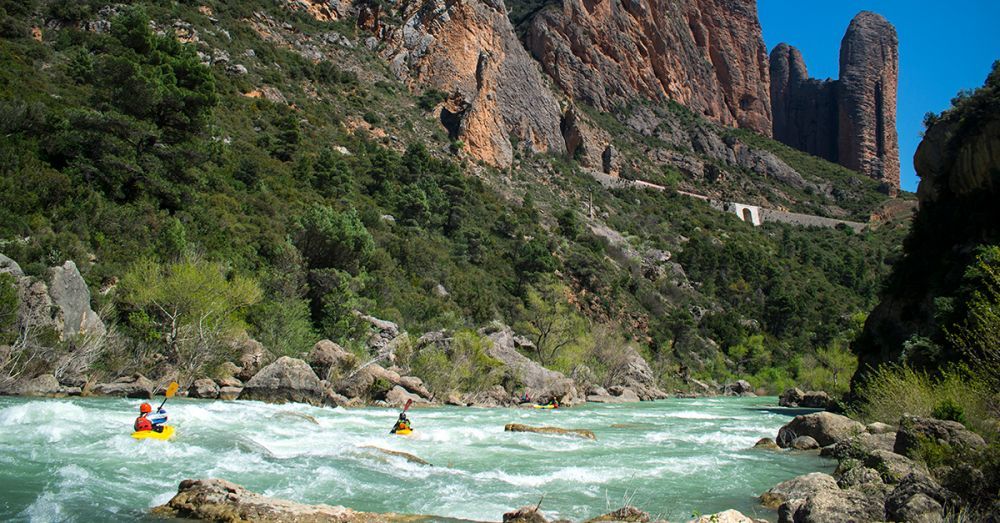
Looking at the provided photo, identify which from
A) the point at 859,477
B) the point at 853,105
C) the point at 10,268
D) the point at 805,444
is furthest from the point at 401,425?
the point at 853,105

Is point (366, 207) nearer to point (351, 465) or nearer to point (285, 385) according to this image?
point (285, 385)

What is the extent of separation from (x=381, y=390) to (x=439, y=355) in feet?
17.2

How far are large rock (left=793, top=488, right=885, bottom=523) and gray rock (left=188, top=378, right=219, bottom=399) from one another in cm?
1846

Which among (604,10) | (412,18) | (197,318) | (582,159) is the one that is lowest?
(197,318)

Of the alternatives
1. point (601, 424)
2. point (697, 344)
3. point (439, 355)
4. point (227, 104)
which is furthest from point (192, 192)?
point (697, 344)

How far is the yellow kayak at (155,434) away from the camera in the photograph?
1216 cm

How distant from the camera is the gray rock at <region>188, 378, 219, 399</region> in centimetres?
2072

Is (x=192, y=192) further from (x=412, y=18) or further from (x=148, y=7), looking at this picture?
(x=412, y=18)

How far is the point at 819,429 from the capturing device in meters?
18.1

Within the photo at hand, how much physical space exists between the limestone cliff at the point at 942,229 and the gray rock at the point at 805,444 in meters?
6.64

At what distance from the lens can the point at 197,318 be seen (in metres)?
23.4

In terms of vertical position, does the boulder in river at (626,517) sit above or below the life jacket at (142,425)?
above

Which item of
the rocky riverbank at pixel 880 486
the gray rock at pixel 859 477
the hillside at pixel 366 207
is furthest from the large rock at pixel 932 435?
the hillside at pixel 366 207

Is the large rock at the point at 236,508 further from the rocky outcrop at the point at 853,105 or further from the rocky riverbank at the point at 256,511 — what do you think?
the rocky outcrop at the point at 853,105
